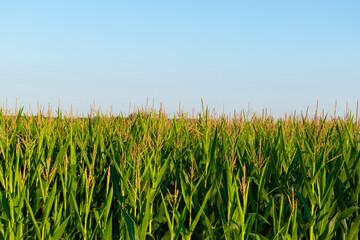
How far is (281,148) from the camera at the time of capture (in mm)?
3496

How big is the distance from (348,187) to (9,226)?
9.15 feet

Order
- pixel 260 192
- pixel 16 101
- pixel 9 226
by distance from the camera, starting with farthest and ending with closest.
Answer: pixel 16 101 < pixel 260 192 < pixel 9 226

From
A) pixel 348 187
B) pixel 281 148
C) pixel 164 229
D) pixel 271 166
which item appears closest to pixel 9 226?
pixel 164 229

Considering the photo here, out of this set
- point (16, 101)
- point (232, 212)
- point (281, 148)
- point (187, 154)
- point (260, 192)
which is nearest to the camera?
point (232, 212)

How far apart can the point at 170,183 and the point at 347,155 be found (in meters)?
1.70

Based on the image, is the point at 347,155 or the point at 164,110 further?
the point at 164,110

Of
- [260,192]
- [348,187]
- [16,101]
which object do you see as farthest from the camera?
[16,101]

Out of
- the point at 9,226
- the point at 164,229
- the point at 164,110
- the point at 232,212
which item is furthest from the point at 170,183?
the point at 164,110

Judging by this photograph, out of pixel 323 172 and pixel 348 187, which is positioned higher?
pixel 323 172

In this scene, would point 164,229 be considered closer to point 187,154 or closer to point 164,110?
point 187,154

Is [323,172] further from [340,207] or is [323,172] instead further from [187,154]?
[187,154]

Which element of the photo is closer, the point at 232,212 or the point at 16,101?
the point at 232,212

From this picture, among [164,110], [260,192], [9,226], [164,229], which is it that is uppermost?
[164,110]

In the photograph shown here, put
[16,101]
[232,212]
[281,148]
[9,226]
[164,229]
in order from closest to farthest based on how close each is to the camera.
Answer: [9,226] < [232,212] < [164,229] < [281,148] < [16,101]
